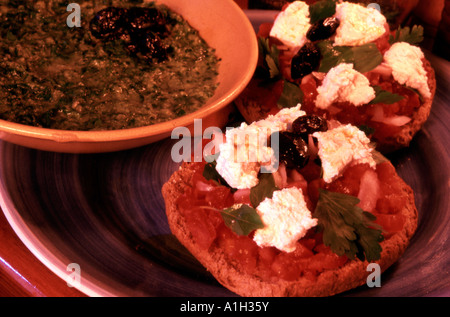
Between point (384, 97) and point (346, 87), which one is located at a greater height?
point (346, 87)

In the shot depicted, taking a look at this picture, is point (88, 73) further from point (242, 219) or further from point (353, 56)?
point (353, 56)

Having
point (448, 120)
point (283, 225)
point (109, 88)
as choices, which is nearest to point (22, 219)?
point (109, 88)

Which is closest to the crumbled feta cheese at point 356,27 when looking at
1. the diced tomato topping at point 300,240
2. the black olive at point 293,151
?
the diced tomato topping at point 300,240

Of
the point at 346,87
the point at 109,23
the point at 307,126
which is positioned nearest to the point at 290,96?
the point at 346,87

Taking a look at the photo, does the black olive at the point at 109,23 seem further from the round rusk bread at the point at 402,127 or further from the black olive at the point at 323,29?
the black olive at the point at 323,29

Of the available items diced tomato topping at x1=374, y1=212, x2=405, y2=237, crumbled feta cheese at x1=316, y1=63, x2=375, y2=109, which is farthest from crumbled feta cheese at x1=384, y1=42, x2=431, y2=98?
diced tomato topping at x1=374, y1=212, x2=405, y2=237
